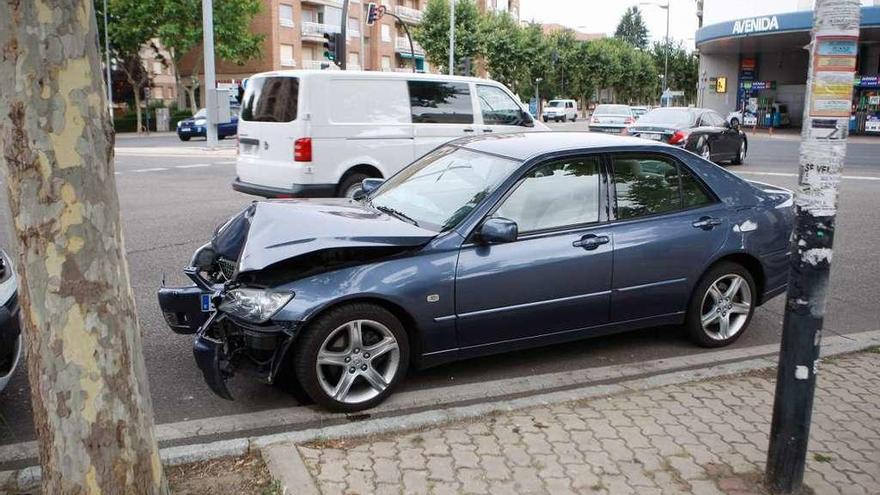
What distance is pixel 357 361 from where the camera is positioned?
4.27 meters

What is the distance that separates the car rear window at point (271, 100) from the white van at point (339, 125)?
0.04 feet

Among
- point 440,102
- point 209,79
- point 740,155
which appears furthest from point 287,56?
point 440,102

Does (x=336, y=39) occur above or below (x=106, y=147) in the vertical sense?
above

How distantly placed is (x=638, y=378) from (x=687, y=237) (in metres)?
1.02

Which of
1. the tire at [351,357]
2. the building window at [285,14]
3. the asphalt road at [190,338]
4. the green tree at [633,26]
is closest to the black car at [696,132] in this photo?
the asphalt road at [190,338]

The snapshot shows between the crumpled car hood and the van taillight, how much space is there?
4.99m

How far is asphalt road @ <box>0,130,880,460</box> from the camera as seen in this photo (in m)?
4.51

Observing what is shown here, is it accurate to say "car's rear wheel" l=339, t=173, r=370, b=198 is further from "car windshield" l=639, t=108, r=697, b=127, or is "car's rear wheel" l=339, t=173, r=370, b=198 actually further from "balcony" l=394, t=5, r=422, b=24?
"balcony" l=394, t=5, r=422, b=24

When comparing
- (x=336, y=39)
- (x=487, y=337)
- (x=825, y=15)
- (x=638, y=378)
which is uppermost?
(x=336, y=39)

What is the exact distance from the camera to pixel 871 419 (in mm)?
4273

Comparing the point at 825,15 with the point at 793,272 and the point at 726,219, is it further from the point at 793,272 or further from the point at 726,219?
the point at 726,219

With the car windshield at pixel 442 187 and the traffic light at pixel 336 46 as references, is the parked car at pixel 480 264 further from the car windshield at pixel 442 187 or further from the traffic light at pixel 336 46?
the traffic light at pixel 336 46

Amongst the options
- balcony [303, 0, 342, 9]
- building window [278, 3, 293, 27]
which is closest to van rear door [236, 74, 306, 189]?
building window [278, 3, 293, 27]

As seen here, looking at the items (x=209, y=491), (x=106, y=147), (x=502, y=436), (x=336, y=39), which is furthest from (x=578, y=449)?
(x=336, y=39)
